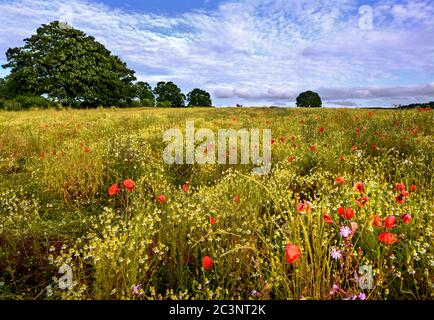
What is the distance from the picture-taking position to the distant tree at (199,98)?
6705cm

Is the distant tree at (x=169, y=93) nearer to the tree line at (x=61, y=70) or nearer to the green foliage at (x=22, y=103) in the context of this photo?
the tree line at (x=61, y=70)

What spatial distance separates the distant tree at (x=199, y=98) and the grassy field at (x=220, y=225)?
195 feet

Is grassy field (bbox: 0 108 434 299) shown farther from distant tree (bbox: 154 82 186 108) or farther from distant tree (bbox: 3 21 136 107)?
distant tree (bbox: 154 82 186 108)

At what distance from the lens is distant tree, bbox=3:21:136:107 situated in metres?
30.9

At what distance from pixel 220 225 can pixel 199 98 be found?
65.7 metres

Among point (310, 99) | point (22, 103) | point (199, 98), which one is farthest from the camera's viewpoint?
point (199, 98)

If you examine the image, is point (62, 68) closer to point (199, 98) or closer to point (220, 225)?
point (220, 225)

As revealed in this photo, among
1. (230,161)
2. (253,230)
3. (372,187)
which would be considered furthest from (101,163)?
(372,187)

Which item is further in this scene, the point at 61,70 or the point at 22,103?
the point at 61,70

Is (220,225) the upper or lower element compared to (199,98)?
lower

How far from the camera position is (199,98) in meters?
67.4

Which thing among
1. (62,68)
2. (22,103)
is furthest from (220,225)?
(62,68)
